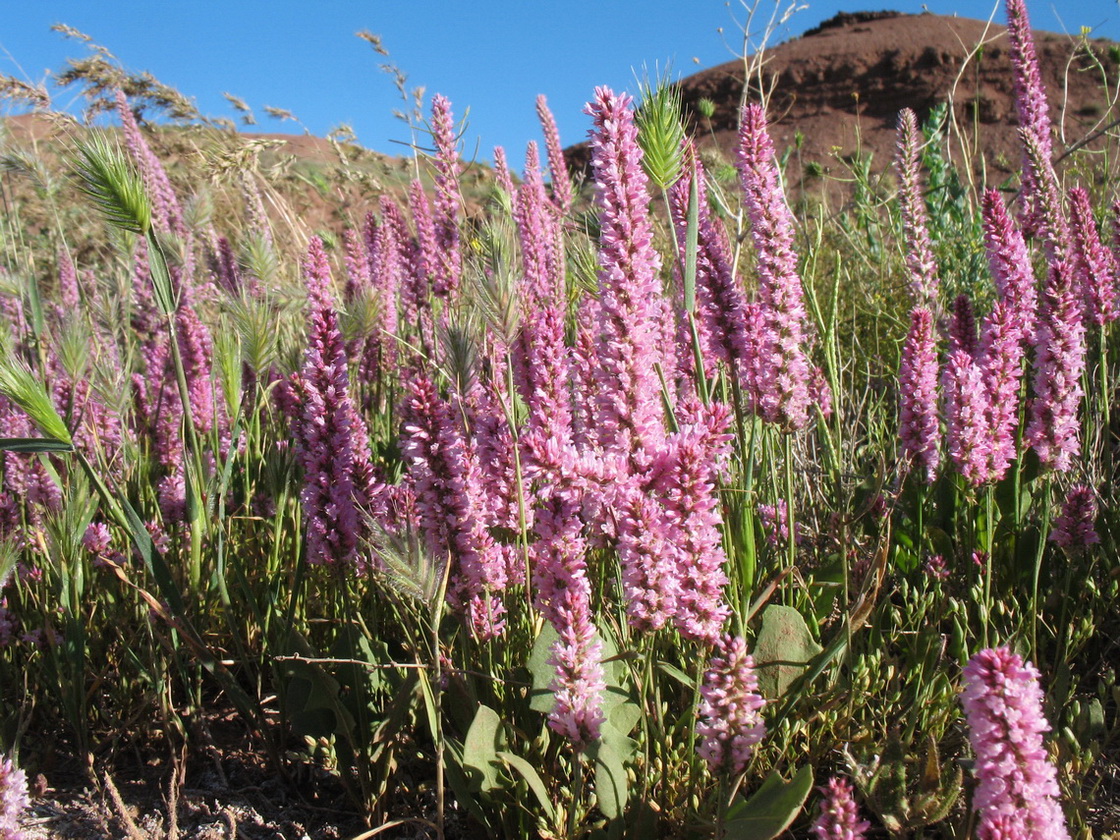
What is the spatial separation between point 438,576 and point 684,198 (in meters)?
1.24

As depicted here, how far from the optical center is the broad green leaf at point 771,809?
3.74 feet

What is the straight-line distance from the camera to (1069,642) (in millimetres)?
1892

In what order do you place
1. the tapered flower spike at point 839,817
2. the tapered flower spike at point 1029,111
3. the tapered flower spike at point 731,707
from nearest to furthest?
the tapered flower spike at point 839,817
the tapered flower spike at point 731,707
the tapered flower spike at point 1029,111

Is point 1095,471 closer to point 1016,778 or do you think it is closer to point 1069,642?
point 1069,642

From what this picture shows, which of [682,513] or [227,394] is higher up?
[227,394]

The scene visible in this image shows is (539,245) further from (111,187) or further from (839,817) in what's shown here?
(839,817)

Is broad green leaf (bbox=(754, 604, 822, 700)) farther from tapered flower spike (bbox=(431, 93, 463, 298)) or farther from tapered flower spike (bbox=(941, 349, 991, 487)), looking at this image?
tapered flower spike (bbox=(431, 93, 463, 298))

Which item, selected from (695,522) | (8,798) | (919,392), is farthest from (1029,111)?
(8,798)

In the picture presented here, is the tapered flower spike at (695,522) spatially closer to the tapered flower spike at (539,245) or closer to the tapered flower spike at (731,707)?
the tapered flower spike at (731,707)

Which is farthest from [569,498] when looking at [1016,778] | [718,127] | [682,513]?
[718,127]

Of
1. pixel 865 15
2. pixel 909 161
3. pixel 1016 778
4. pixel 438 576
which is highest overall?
pixel 865 15

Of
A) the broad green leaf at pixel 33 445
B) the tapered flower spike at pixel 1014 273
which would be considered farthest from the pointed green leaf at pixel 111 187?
the tapered flower spike at pixel 1014 273

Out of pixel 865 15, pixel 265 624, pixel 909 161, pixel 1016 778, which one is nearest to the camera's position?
pixel 1016 778

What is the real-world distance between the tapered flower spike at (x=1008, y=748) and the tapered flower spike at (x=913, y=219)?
2.17 m
